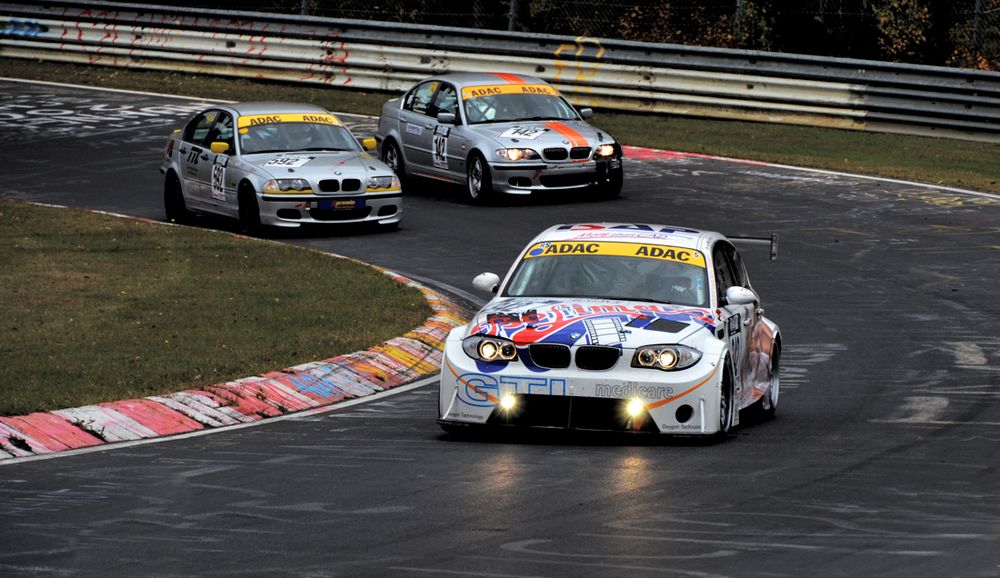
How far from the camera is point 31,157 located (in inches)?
1051

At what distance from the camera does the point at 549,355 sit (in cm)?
1070

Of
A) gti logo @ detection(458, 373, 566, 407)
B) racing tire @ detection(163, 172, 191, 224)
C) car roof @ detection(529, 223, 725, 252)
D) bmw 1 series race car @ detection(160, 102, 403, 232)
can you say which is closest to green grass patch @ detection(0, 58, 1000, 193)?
bmw 1 series race car @ detection(160, 102, 403, 232)

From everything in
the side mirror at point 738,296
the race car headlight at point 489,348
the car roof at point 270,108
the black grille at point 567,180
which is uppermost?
the side mirror at point 738,296

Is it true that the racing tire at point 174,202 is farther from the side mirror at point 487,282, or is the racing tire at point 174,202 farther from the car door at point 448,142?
the side mirror at point 487,282

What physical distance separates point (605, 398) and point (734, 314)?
1448 millimetres

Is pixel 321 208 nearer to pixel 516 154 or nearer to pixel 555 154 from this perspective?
pixel 516 154

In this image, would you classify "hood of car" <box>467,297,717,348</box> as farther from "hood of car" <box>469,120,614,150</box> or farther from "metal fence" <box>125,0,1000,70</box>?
"metal fence" <box>125,0,1000,70</box>

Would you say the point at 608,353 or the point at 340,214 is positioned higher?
the point at 608,353

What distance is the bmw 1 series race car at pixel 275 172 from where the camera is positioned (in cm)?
2097

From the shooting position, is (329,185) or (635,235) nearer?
(635,235)

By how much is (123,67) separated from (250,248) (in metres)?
18.2

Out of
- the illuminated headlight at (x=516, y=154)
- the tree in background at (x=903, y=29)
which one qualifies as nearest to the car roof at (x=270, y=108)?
the illuminated headlight at (x=516, y=154)

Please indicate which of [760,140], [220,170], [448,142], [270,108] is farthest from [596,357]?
[760,140]

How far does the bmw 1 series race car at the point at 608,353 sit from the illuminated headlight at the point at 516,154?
1136cm
